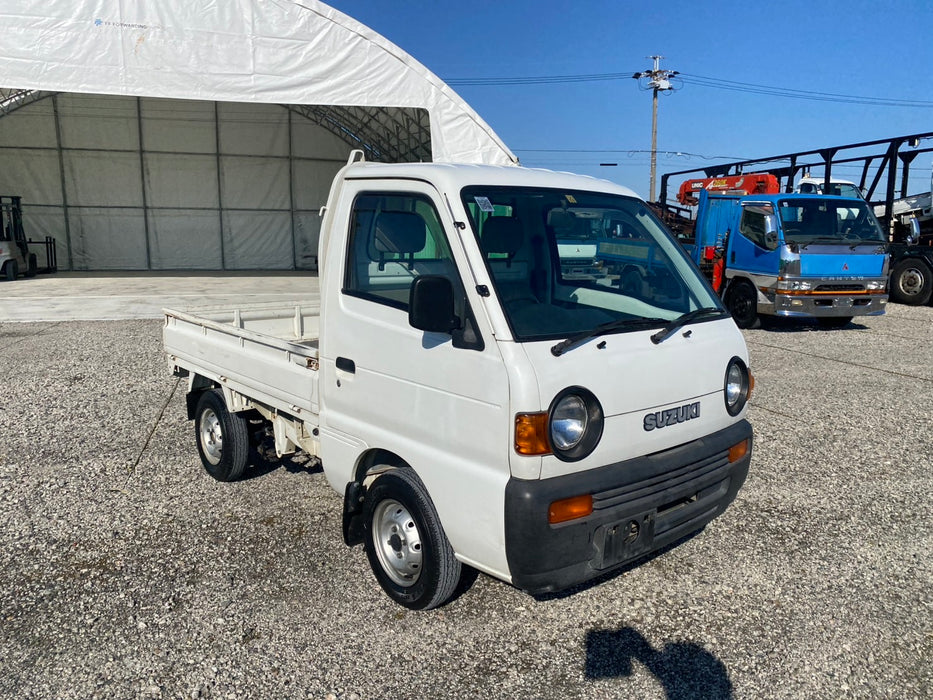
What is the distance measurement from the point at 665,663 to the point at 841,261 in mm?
10060

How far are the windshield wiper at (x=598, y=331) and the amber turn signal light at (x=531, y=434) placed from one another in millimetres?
271

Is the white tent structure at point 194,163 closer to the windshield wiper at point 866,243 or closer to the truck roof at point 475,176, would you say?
the windshield wiper at point 866,243

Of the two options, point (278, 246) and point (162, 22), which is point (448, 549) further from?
point (278, 246)

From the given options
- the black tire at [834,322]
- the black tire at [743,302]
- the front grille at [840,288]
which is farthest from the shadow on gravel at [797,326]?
the front grille at [840,288]

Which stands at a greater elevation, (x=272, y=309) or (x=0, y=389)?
(x=272, y=309)

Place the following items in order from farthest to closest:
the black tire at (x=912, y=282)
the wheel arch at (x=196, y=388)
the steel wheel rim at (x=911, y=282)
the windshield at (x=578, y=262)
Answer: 1. the steel wheel rim at (x=911, y=282)
2. the black tire at (x=912, y=282)
3. the wheel arch at (x=196, y=388)
4. the windshield at (x=578, y=262)

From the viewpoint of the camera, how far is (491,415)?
273cm

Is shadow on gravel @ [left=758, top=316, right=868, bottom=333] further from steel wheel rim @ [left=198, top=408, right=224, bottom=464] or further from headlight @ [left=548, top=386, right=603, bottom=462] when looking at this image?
headlight @ [left=548, top=386, right=603, bottom=462]

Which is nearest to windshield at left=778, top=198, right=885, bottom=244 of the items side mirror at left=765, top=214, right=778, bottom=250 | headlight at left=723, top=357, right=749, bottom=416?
side mirror at left=765, top=214, right=778, bottom=250

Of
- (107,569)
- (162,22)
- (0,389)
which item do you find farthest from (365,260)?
(162,22)

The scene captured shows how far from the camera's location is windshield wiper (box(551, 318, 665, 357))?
2764 millimetres

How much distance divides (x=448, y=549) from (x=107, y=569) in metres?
2.03

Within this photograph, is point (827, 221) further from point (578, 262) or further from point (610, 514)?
point (610, 514)

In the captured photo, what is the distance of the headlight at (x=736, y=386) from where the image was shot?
3400mm
